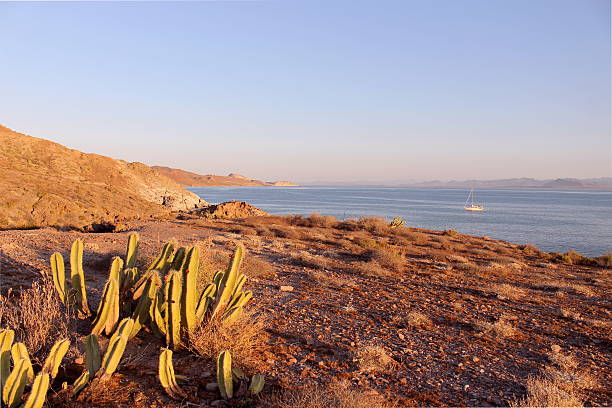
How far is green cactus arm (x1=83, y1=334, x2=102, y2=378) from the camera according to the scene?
3498mm

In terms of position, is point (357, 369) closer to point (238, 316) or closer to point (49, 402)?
point (238, 316)

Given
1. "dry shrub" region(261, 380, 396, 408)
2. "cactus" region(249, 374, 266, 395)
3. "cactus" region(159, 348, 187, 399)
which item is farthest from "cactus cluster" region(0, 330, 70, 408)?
"dry shrub" region(261, 380, 396, 408)

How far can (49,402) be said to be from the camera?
129 inches

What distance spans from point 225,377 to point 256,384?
1.06 feet

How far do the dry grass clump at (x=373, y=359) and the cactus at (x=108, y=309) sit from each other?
2.89 metres

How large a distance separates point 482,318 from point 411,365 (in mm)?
2694

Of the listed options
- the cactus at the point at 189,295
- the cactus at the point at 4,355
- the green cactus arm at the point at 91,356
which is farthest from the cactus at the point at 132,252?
the cactus at the point at 4,355

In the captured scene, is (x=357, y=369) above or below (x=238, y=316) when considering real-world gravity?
below

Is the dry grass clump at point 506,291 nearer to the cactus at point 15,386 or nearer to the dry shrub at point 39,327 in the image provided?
the dry shrub at point 39,327

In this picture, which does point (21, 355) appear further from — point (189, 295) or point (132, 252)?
point (132, 252)

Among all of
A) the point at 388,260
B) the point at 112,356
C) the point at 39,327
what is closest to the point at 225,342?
the point at 112,356

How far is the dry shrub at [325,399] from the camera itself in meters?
3.30

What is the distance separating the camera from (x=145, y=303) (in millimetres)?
4477

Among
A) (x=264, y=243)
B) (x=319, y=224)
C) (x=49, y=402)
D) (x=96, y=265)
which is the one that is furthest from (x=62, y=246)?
(x=319, y=224)
